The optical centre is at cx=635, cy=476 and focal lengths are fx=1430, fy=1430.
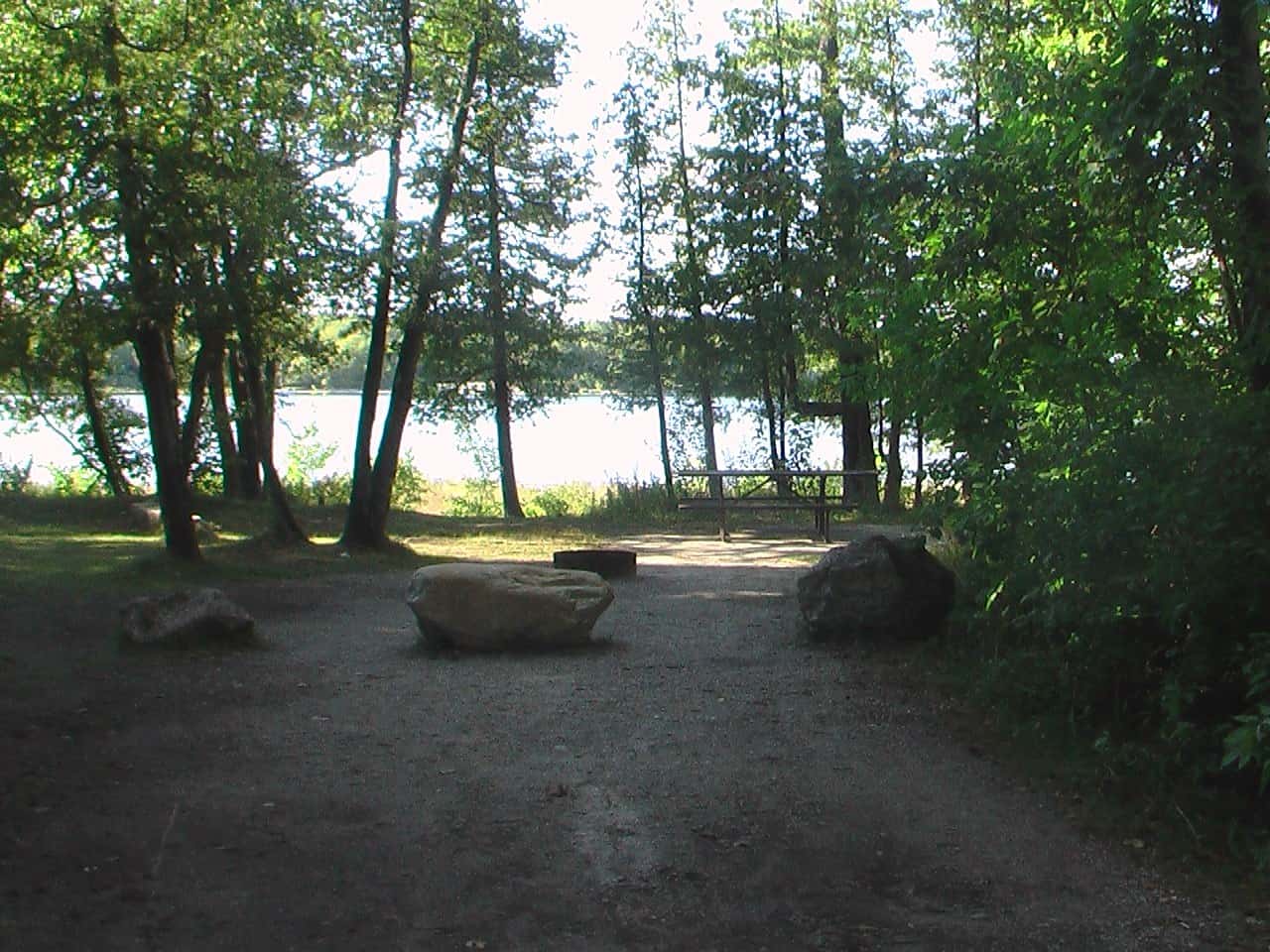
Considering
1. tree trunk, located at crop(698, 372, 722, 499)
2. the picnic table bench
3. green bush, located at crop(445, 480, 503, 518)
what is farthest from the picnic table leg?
green bush, located at crop(445, 480, 503, 518)

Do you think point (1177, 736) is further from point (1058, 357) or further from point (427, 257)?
point (427, 257)

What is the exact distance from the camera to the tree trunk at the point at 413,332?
16109 mm

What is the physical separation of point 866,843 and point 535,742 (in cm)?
207

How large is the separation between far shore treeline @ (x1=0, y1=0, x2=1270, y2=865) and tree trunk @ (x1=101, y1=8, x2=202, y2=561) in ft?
0.12

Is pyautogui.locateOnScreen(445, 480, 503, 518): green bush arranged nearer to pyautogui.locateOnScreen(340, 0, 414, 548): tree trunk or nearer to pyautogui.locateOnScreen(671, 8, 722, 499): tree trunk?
pyautogui.locateOnScreen(671, 8, 722, 499): tree trunk

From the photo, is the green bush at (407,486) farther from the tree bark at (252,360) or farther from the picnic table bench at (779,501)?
the tree bark at (252,360)

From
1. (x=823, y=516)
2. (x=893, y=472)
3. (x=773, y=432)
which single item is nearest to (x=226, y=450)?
(x=773, y=432)

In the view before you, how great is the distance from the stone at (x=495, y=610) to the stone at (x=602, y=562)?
12.8 ft

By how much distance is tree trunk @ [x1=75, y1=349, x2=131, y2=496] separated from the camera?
23312mm

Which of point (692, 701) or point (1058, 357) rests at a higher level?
point (1058, 357)

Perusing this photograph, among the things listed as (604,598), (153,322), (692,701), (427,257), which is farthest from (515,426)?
(692,701)

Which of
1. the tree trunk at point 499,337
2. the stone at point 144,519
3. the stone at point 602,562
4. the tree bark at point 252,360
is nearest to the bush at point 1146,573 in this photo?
the stone at point 602,562

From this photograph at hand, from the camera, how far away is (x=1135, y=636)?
21.6 ft

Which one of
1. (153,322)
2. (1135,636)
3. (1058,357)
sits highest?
(153,322)
